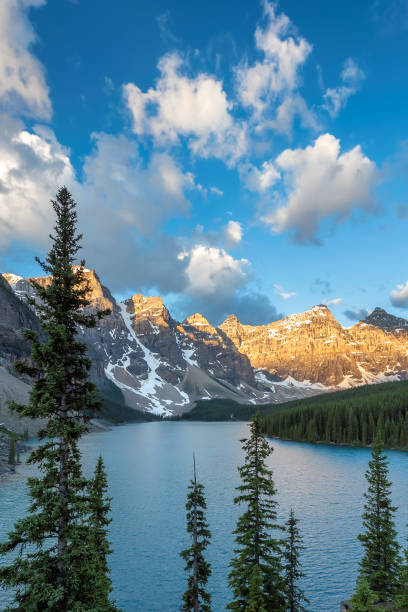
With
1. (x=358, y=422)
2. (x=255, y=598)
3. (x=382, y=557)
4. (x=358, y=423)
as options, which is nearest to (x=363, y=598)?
(x=255, y=598)

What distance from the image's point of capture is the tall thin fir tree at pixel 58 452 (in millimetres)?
14109

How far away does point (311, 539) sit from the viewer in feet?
165

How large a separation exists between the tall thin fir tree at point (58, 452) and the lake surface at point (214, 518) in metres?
26.3

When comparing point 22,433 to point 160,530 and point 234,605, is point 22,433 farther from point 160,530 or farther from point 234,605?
point 234,605

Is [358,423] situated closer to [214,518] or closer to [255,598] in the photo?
[214,518]

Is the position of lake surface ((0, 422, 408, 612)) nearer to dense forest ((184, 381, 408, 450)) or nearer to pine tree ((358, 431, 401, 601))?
pine tree ((358, 431, 401, 601))

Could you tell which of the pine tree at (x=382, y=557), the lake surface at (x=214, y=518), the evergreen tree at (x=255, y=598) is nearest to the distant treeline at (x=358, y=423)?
the lake surface at (x=214, y=518)

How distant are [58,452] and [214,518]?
2000 inches

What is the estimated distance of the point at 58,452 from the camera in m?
15.4

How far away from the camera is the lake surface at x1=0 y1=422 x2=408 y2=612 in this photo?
38344mm

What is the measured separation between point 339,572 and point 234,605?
71.8ft

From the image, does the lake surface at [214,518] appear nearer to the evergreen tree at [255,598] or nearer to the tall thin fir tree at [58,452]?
the evergreen tree at [255,598]

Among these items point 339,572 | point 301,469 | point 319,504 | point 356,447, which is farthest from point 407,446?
point 339,572

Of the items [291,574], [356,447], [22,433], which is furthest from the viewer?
[356,447]
